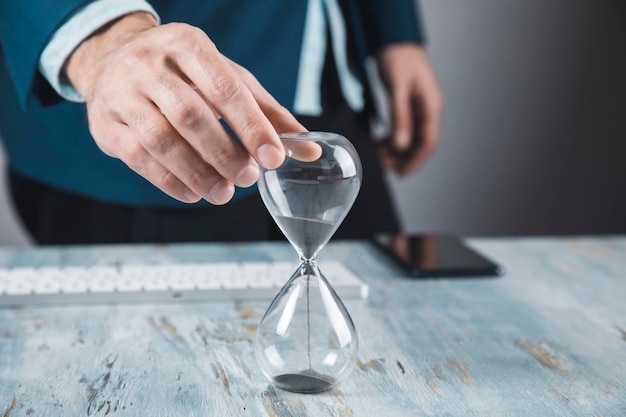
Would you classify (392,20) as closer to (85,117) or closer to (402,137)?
(402,137)

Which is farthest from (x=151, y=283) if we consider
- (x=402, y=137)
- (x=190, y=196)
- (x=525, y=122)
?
(x=525, y=122)

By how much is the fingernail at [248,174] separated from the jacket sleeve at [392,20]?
2.86ft

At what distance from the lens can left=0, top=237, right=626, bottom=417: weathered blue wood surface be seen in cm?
52

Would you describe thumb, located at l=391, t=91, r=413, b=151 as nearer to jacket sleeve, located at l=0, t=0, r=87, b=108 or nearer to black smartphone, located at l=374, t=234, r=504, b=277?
black smartphone, located at l=374, t=234, r=504, b=277

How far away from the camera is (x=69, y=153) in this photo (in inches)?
43.0

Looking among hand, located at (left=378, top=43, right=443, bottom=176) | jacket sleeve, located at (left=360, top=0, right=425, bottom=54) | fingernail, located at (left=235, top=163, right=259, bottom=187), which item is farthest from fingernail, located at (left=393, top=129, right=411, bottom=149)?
fingernail, located at (left=235, top=163, right=259, bottom=187)

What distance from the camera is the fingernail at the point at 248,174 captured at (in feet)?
1.76

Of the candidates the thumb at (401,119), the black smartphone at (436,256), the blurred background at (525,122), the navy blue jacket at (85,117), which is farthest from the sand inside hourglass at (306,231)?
the blurred background at (525,122)

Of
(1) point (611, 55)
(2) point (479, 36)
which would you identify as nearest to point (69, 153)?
(2) point (479, 36)

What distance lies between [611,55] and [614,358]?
175cm

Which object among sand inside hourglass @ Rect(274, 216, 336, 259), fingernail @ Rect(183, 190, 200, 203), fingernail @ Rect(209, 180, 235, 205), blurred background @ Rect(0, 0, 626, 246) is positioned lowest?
blurred background @ Rect(0, 0, 626, 246)

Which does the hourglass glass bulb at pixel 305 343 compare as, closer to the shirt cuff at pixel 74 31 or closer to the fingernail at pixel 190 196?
the fingernail at pixel 190 196

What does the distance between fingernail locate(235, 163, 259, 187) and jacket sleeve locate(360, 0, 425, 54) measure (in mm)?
872

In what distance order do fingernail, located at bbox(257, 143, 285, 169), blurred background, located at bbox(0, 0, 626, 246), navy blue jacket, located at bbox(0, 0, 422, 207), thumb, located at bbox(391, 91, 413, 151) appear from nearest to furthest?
fingernail, located at bbox(257, 143, 285, 169), navy blue jacket, located at bbox(0, 0, 422, 207), thumb, located at bbox(391, 91, 413, 151), blurred background, located at bbox(0, 0, 626, 246)
